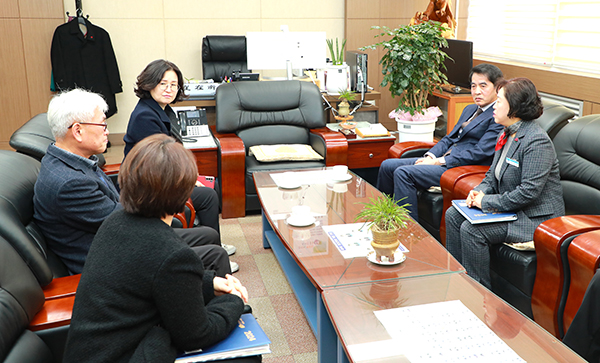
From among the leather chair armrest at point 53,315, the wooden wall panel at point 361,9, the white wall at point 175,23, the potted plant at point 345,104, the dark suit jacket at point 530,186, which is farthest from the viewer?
the wooden wall panel at point 361,9

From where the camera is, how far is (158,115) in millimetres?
3283

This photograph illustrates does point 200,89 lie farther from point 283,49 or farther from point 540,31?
point 540,31

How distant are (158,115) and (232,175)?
38.0 inches

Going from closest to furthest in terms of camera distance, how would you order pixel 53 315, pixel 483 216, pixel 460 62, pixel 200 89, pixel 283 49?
pixel 53 315
pixel 483 216
pixel 200 89
pixel 283 49
pixel 460 62

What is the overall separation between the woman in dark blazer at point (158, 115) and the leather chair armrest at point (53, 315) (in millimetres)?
1391

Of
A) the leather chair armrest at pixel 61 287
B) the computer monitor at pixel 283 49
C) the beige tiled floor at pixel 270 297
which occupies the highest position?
the computer monitor at pixel 283 49

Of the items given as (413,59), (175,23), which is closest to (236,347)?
(413,59)

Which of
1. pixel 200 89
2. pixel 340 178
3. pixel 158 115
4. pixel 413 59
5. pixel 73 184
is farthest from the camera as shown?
pixel 200 89

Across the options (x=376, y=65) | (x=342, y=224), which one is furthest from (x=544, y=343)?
(x=376, y=65)

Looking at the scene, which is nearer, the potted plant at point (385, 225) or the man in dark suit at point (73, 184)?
the man in dark suit at point (73, 184)

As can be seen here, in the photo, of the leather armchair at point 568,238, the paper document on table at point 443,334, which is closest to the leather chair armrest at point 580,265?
the leather armchair at point 568,238

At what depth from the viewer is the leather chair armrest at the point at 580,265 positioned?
2086 millimetres

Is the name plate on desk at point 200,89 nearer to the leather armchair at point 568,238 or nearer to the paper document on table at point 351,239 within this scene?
the paper document on table at point 351,239

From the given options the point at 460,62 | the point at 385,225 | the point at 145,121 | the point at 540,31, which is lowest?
the point at 385,225
